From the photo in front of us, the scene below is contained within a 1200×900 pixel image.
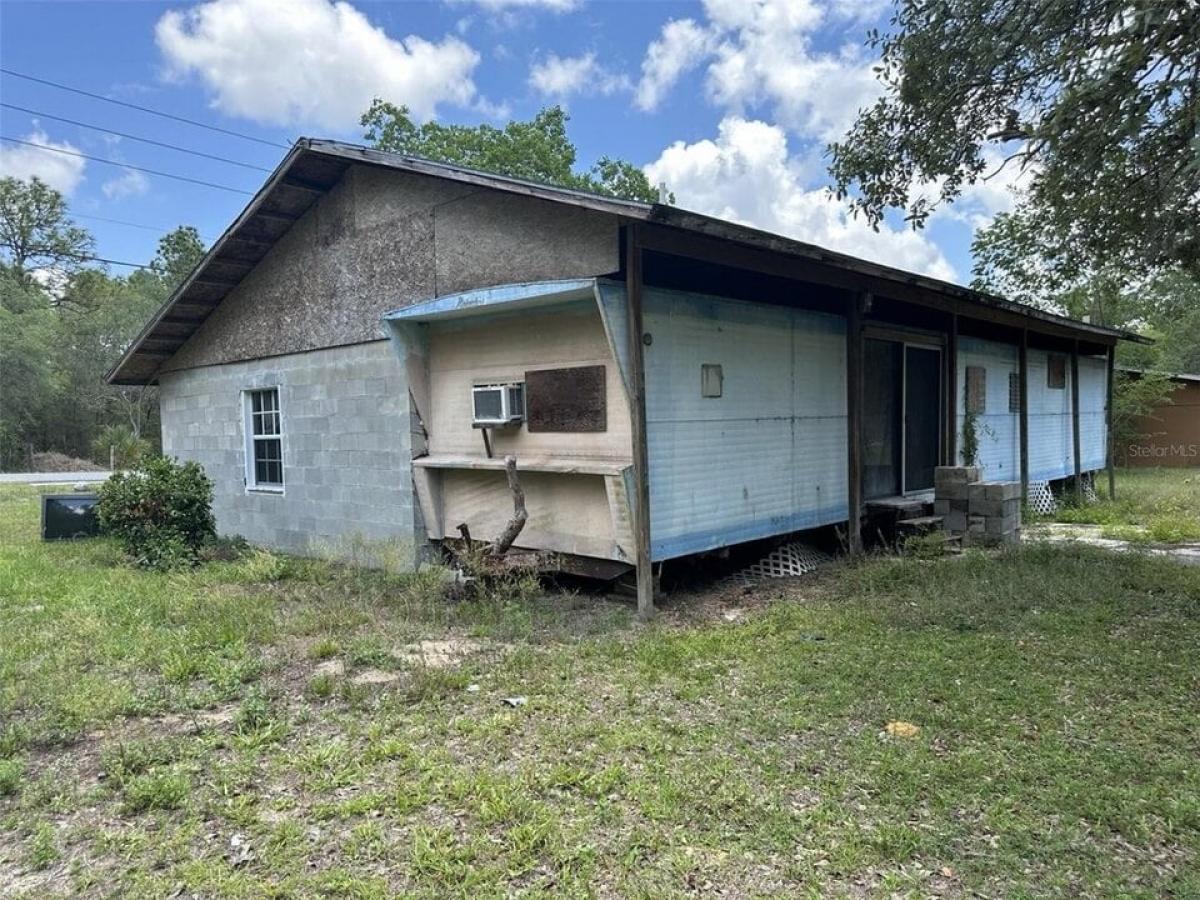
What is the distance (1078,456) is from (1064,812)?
11682 millimetres

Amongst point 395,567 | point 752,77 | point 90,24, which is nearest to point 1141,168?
point 752,77

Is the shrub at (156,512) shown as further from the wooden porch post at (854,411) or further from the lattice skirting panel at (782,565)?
the wooden porch post at (854,411)

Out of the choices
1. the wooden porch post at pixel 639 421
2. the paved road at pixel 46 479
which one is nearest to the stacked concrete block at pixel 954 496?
the wooden porch post at pixel 639 421

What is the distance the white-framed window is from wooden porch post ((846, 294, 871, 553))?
20.6 ft

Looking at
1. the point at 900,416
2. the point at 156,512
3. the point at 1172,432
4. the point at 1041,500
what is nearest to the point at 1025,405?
the point at 1041,500

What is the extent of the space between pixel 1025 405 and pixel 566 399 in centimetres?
774

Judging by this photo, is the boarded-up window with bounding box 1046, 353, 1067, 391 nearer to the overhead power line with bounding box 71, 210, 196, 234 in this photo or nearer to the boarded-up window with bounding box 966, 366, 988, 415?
the boarded-up window with bounding box 966, 366, 988, 415

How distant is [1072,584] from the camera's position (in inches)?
232

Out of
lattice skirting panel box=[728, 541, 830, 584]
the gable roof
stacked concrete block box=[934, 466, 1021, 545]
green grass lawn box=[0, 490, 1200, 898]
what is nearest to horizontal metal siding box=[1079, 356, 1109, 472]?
the gable roof

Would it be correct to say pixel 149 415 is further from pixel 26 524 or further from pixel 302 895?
pixel 302 895

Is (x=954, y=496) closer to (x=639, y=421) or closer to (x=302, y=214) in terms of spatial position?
(x=639, y=421)

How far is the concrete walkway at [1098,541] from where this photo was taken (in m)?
7.54

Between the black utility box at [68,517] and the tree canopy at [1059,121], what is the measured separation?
33.3 ft

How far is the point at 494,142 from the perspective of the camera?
25469 mm
